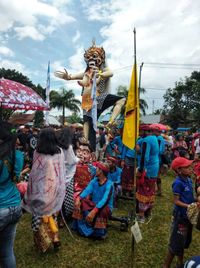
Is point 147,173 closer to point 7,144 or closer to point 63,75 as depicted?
point 7,144

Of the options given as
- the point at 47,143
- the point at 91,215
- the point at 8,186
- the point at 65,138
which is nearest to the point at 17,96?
the point at 47,143

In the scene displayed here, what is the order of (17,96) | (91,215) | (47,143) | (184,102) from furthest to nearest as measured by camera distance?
(184,102)
(91,215)
(17,96)
(47,143)

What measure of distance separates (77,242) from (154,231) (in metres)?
1.29

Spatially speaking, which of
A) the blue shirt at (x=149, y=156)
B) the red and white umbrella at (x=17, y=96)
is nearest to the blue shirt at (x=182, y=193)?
the blue shirt at (x=149, y=156)

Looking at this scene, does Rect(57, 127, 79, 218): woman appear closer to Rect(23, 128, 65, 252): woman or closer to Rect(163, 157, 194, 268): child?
Rect(23, 128, 65, 252): woman

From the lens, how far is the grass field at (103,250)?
3662 millimetres

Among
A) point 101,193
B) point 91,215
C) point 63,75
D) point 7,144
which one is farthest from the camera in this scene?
point 63,75

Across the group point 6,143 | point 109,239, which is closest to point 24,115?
point 6,143

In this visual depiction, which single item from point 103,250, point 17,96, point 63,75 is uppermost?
point 63,75

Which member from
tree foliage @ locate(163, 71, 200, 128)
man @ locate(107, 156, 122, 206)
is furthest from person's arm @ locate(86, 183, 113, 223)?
tree foliage @ locate(163, 71, 200, 128)

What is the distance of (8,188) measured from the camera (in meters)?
2.50

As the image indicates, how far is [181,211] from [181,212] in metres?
0.01

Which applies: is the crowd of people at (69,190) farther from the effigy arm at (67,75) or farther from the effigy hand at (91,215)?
the effigy arm at (67,75)

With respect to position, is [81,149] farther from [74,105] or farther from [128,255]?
[74,105]
